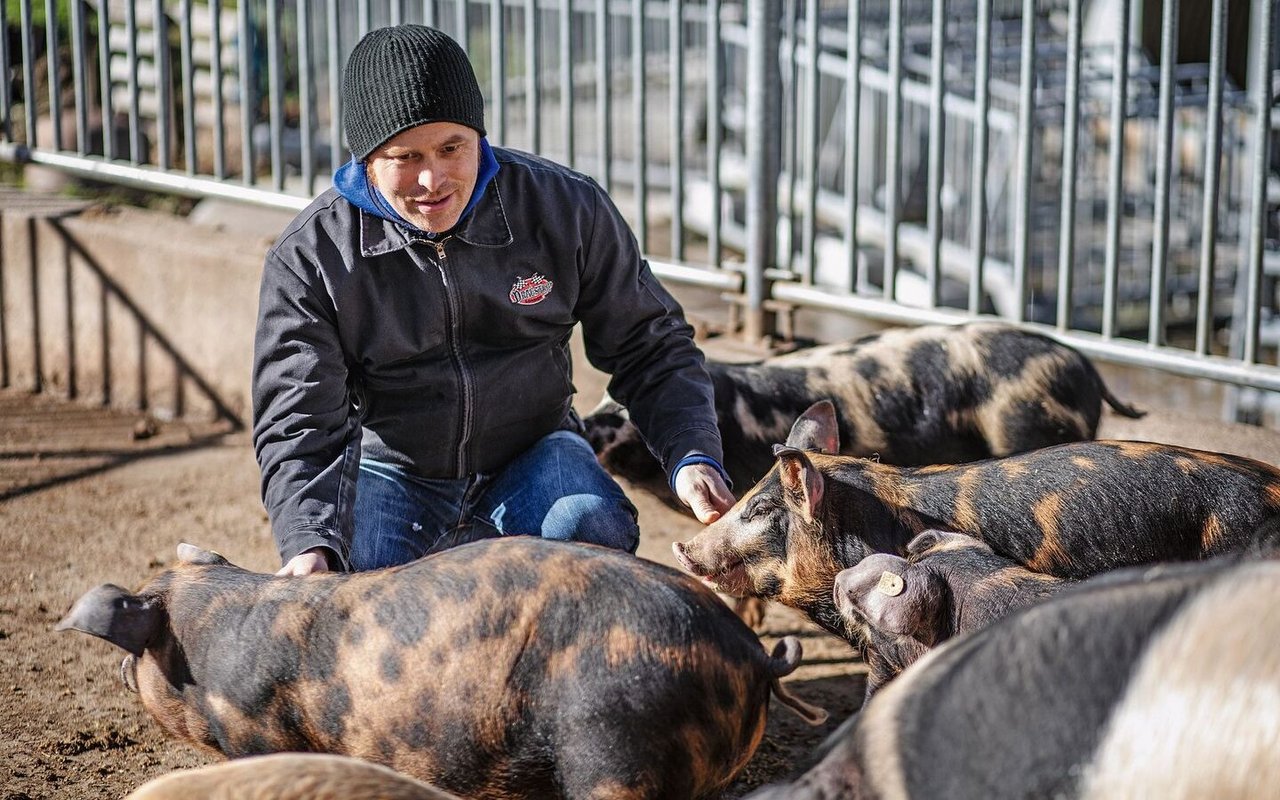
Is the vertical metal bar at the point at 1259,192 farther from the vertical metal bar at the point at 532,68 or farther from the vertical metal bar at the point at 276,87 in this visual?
the vertical metal bar at the point at 276,87

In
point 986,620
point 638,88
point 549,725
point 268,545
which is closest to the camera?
point 549,725

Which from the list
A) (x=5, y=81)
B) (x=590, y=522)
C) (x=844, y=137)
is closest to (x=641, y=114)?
(x=590, y=522)

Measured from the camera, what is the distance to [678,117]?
635 centimetres

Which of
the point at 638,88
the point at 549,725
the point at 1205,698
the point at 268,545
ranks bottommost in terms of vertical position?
the point at 268,545

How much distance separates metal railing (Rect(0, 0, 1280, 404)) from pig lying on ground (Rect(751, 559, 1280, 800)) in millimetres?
3515

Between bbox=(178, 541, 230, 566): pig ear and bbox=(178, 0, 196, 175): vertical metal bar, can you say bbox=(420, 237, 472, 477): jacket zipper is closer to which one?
bbox=(178, 541, 230, 566): pig ear

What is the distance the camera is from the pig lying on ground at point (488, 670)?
274cm

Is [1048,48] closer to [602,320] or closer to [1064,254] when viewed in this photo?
[1064,254]

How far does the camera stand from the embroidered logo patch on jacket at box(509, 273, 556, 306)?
388 centimetres

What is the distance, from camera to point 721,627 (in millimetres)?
2816

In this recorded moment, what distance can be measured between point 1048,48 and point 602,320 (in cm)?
584

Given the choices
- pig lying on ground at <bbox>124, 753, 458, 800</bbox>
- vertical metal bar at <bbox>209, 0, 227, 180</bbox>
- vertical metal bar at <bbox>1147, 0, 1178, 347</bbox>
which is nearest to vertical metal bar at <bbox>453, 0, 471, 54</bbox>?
vertical metal bar at <bbox>209, 0, 227, 180</bbox>

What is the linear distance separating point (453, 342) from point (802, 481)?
3.24 feet

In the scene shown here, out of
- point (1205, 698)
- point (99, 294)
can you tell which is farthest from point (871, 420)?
point (99, 294)
